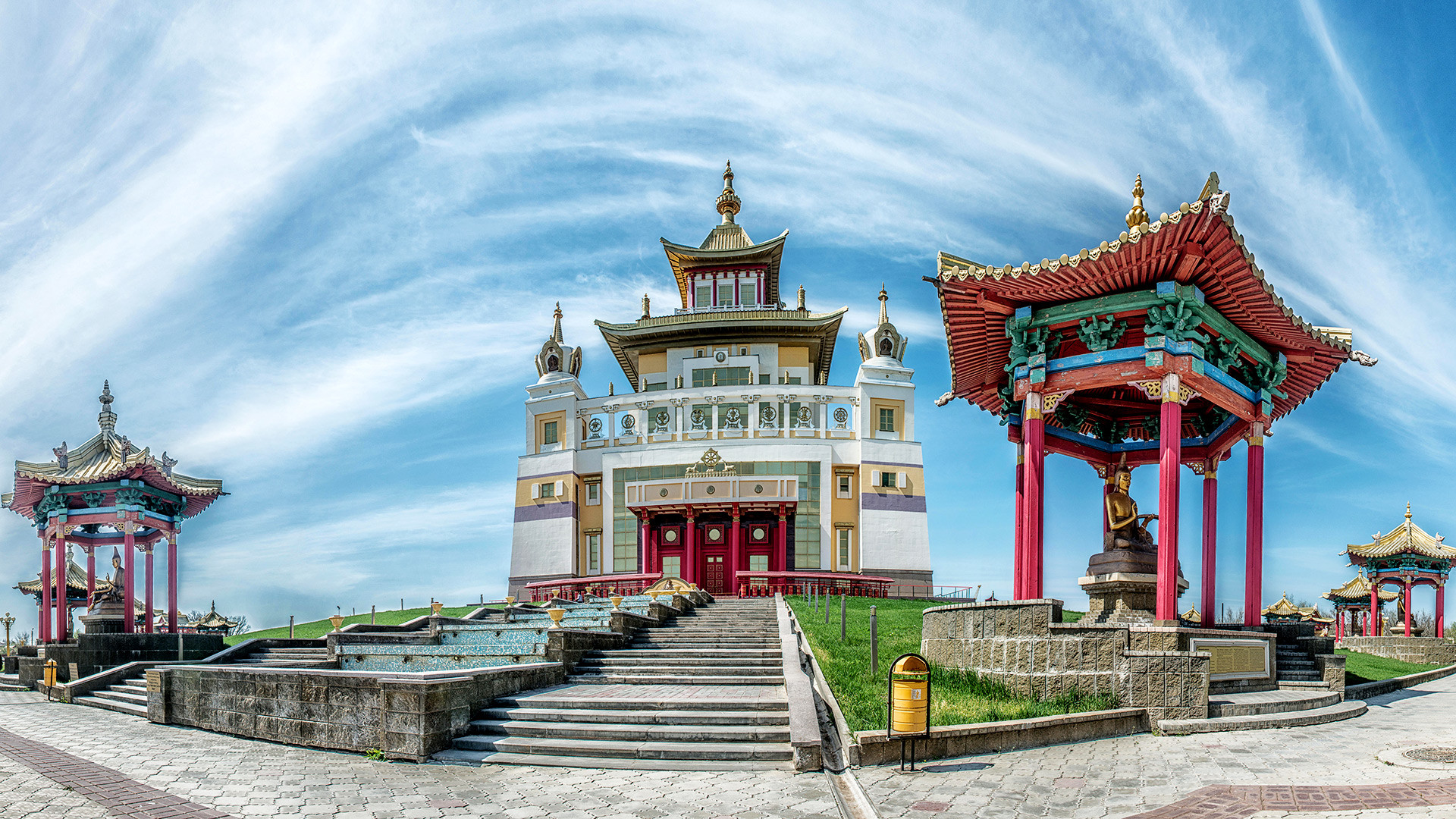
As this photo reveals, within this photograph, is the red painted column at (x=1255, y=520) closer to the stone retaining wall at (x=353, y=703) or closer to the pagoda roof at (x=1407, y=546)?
the stone retaining wall at (x=353, y=703)

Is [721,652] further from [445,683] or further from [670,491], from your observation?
[670,491]

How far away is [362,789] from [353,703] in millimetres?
2317

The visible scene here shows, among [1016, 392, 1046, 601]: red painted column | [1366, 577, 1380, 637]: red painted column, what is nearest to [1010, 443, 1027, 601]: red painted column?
[1016, 392, 1046, 601]: red painted column

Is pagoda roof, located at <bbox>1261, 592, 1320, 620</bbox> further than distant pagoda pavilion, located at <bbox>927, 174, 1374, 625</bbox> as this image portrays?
Yes

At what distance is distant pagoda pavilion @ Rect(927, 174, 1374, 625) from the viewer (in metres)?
13.7

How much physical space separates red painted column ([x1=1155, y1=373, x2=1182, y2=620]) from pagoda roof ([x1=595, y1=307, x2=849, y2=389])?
28.2 m

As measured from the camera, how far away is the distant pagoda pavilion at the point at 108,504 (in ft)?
94.4

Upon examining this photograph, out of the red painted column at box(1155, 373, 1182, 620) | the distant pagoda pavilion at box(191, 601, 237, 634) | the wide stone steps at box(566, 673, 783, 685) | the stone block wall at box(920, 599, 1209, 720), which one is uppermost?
the red painted column at box(1155, 373, 1182, 620)

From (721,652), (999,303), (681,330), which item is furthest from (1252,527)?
(681,330)

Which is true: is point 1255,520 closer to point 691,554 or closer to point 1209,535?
point 1209,535

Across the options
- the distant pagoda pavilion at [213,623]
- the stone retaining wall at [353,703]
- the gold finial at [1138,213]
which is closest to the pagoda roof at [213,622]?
the distant pagoda pavilion at [213,623]

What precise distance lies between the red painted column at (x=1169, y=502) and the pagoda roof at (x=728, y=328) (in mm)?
28244

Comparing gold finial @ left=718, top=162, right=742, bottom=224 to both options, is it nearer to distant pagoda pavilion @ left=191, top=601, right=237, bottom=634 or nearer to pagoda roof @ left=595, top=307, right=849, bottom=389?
pagoda roof @ left=595, top=307, right=849, bottom=389

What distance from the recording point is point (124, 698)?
18.9m
